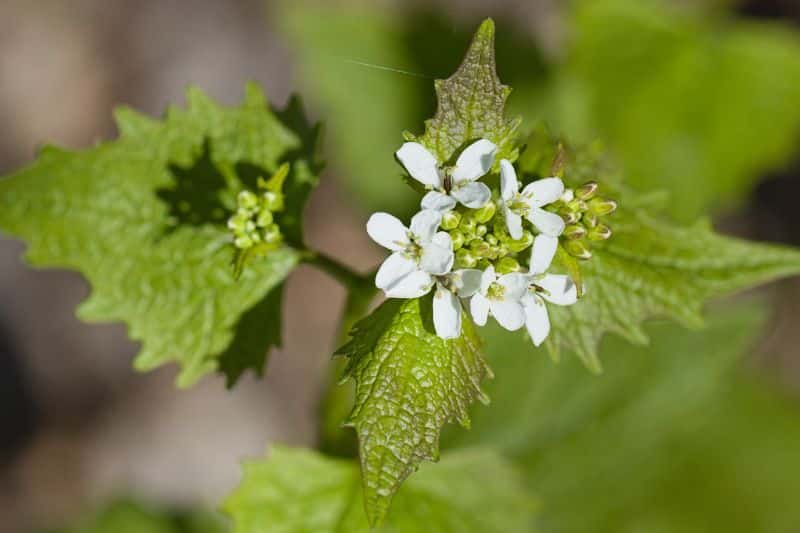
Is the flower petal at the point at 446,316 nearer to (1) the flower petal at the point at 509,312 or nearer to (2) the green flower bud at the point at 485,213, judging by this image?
(1) the flower petal at the point at 509,312

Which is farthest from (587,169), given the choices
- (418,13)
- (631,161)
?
(418,13)

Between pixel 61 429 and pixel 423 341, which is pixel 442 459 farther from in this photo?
pixel 61 429

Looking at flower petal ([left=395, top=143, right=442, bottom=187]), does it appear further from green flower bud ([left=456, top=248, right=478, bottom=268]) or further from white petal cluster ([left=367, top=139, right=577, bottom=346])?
green flower bud ([left=456, top=248, right=478, bottom=268])

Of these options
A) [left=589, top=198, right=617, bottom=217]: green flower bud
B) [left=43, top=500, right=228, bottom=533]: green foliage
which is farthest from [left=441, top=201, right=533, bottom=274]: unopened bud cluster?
[left=43, top=500, right=228, bottom=533]: green foliage

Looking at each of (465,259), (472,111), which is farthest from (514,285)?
(472,111)

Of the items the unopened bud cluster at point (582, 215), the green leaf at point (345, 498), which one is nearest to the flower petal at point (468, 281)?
the unopened bud cluster at point (582, 215)

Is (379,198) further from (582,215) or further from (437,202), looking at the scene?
(437,202)
